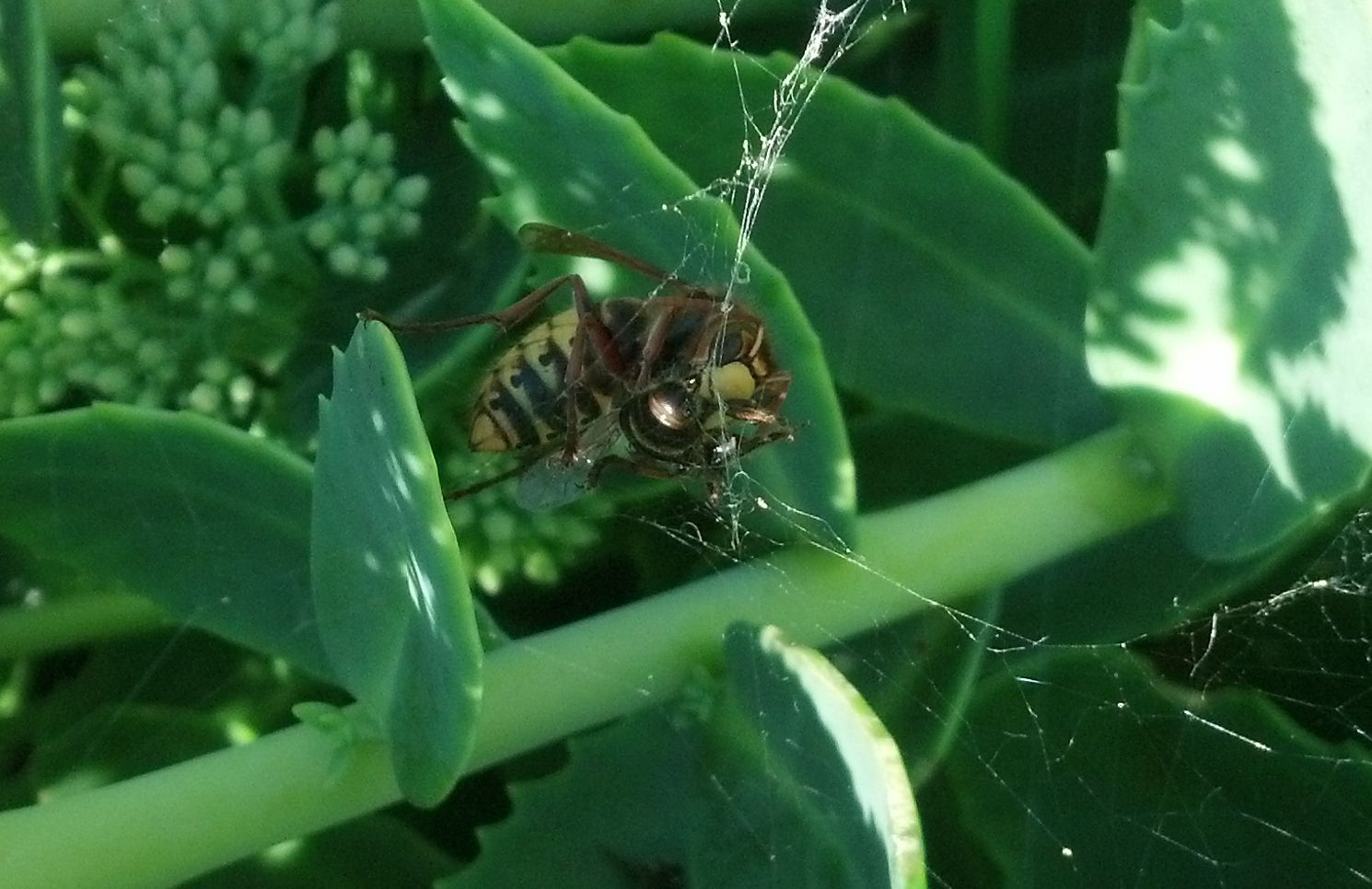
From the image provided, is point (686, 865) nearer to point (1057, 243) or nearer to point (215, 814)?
point (215, 814)

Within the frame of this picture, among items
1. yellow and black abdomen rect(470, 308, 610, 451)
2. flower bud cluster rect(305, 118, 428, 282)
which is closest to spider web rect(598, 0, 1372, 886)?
yellow and black abdomen rect(470, 308, 610, 451)

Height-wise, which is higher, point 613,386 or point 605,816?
point 613,386

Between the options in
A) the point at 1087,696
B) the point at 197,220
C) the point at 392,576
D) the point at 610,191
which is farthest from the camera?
the point at 197,220

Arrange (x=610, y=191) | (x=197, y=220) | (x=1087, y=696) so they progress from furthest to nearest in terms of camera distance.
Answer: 1. (x=197, y=220)
2. (x=1087, y=696)
3. (x=610, y=191)

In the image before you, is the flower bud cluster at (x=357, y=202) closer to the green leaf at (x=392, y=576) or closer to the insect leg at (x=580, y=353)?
the insect leg at (x=580, y=353)

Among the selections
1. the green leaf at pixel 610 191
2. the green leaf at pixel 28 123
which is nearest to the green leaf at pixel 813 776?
the green leaf at pixel 610 191

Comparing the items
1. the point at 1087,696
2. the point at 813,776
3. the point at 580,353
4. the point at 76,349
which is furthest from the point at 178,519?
the point at 1087,696

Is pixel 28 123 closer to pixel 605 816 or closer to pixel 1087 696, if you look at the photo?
pixel 605 816
